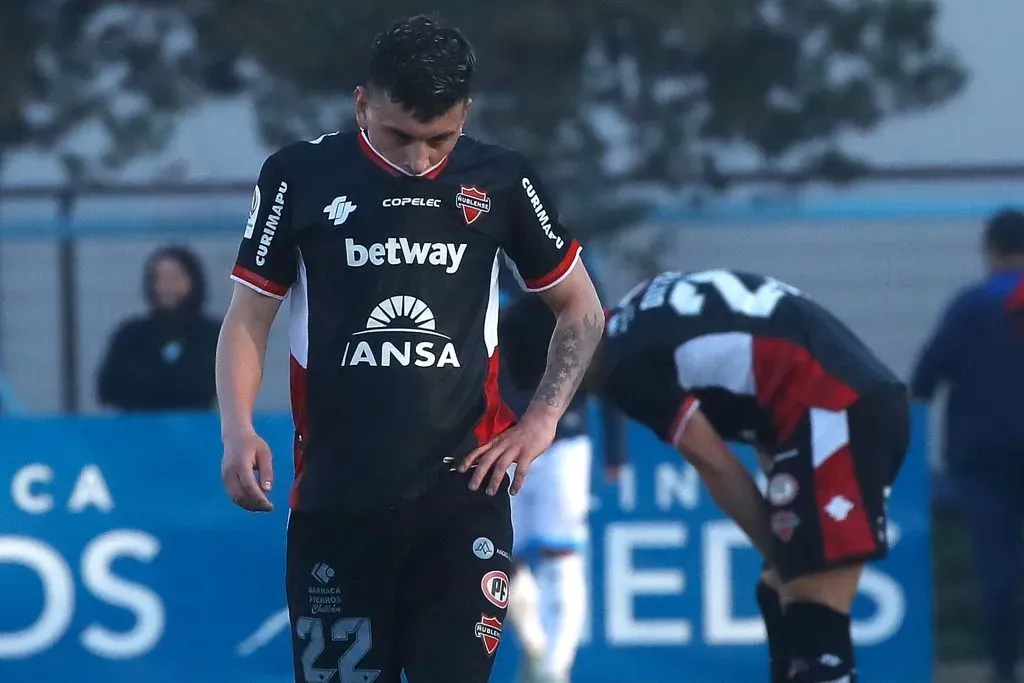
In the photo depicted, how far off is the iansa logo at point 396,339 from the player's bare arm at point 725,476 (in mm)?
1269

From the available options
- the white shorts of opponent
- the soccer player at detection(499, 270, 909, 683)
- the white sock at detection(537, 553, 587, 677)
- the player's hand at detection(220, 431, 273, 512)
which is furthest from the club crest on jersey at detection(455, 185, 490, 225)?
the white sock at detection(537, 553, 587, 677)

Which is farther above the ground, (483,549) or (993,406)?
(993,406)

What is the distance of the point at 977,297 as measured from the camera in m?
7.40

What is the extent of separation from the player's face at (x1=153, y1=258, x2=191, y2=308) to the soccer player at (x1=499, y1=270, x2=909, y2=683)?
320cm

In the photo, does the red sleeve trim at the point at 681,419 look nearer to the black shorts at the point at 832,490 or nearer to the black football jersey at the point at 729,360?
the black football jersey at the point at 729,360

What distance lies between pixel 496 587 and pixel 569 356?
523 millimetres

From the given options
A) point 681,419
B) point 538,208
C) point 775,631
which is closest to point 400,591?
point 538,208

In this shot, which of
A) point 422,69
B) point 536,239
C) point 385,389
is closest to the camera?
point 422,69

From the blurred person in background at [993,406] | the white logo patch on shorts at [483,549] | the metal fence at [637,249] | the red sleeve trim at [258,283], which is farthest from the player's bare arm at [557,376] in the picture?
the metal fence at [637,249]

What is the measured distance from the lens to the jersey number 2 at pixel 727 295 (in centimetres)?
487

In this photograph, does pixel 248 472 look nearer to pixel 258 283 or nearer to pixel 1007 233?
pixel 258 283

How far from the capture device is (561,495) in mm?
6641

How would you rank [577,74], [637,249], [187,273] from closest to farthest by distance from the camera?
[187,273], [637,249], [577,74]

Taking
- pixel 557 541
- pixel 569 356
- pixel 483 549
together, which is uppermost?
pixel 569 356
